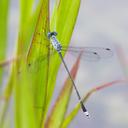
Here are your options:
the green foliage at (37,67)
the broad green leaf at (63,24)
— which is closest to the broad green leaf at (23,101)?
the green foliage at (37,67)

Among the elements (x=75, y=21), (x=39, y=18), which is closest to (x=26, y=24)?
(x=39, y=18)

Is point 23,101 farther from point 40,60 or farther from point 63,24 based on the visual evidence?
point 63,24

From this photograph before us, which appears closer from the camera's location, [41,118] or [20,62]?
[20,62]

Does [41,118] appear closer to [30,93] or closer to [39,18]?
[30,93]

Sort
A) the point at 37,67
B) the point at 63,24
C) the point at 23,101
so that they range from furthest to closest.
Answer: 1. the point at 63,24
2. the point at 37,67
3. the point at 23,101

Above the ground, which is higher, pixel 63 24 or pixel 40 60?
pixel 63 24

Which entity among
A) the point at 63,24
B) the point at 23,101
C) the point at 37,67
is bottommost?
the point at 23,101

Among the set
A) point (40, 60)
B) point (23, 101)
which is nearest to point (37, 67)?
point (40, 60)

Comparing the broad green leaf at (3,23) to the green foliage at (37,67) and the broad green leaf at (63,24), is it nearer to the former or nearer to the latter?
the green foliage at (37,67)
